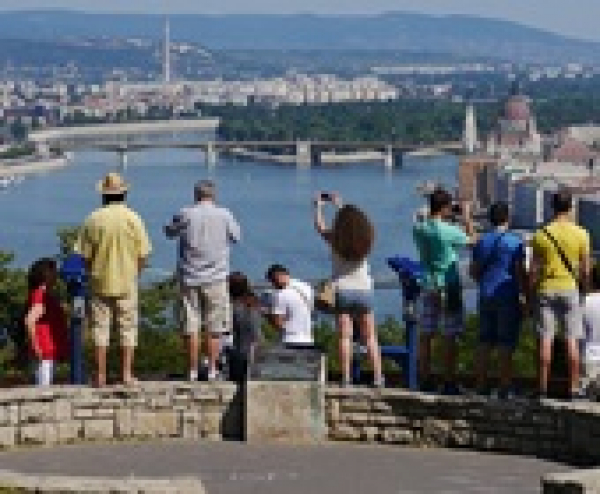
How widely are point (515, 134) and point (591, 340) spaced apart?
12601 centimetres

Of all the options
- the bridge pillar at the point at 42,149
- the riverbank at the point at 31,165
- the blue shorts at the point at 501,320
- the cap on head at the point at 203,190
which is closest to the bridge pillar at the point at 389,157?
the riverbank at the point at 31,165

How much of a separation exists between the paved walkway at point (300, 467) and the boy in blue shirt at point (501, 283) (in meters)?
0.46

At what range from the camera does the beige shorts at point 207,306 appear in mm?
8172

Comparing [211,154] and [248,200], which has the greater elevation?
[248,200]

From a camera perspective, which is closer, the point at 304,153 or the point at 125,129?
the point at 304,153

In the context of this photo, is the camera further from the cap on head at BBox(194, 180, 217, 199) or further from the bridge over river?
the bridge over river

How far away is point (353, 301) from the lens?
8000 mm

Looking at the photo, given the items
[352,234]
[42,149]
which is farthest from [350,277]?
[42,149]

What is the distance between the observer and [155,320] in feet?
43.5

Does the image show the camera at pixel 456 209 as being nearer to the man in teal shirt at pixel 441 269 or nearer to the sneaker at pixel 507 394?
the man in teal shirt at pixel 441 269

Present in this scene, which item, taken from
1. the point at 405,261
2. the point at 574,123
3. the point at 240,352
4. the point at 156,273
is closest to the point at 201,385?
the point at 240,352

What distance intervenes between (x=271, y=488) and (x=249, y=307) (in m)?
1.60

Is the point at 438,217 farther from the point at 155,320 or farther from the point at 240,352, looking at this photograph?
the point at 155,320

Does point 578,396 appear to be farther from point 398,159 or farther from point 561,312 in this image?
point 398,159
